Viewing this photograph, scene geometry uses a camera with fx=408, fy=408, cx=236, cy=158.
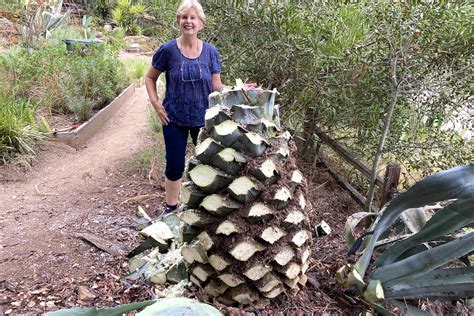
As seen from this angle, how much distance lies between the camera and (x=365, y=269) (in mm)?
1698

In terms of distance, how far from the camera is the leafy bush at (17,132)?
4477 millimetres

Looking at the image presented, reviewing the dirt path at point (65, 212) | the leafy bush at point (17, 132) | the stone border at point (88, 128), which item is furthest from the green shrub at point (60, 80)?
the dirt path at point (65, 212)

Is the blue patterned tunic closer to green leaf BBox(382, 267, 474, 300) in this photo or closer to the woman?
the woman

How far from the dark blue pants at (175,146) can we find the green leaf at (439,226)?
5.53 feet

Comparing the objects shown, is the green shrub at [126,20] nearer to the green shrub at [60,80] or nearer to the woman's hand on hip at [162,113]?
the green shrub at [60,80]

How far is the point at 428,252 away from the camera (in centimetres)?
158

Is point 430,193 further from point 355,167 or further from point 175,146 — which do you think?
point 355,167

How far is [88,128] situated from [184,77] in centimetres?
315

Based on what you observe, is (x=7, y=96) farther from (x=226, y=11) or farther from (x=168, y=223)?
(x=168, y=223)

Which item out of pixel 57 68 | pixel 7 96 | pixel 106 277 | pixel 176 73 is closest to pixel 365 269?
pixel 106 277

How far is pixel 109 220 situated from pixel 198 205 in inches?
68.6

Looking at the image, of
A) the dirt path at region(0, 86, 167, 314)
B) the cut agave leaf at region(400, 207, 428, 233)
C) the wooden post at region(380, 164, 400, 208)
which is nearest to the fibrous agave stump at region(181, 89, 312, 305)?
the cut agave leaf at region(400, 207, 428, 233)

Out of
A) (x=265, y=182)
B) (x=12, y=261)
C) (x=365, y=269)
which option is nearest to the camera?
(x=265, y=182)

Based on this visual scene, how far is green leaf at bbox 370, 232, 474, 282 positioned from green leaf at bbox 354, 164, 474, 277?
87 millimetres
